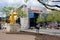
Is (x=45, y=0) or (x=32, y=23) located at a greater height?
(x=45, y=0)

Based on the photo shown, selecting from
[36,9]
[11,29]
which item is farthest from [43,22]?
[11,29]

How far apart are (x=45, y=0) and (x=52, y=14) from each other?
42.9 meters

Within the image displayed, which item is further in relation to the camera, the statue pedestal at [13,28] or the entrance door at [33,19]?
the entrance door at [33,19]

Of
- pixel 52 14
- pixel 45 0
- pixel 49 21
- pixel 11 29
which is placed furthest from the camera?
pixel 49 21

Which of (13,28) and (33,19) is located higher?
(13,28)

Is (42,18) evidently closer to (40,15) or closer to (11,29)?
(40,15)

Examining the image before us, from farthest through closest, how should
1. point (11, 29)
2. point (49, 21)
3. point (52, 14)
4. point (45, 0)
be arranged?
point (49, 21) < point (52, 14) < point (11, 29) < point (45, 0)

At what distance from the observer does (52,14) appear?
55.9m

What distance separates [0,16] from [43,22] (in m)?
11.9

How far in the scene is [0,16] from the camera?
197ft

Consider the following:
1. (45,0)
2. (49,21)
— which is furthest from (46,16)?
(45,0)

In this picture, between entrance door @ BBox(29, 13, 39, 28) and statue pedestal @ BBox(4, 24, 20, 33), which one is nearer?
statue pedestal @ BBox(4, 24, 20, 33)

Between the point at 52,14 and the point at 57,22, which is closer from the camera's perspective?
the point at 52,14

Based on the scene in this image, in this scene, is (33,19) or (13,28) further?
(33,19)
